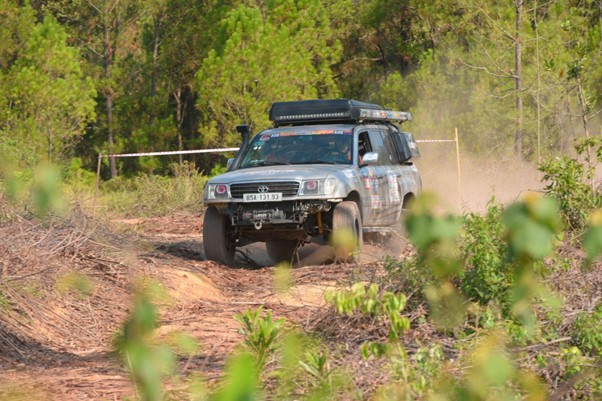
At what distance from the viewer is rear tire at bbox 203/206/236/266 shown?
11781mm

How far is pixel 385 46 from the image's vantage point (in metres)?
37.7

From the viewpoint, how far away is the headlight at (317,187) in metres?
11.2

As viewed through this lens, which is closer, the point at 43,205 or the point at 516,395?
the point at 43,205

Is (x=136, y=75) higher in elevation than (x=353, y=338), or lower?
higher

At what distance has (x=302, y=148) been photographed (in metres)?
12.5

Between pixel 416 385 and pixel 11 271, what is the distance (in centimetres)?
502

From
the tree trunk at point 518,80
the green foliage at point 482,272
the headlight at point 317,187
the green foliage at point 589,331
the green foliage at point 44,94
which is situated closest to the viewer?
the green foliage at point 589,331

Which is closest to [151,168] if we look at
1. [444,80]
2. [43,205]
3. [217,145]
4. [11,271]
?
[217,145]

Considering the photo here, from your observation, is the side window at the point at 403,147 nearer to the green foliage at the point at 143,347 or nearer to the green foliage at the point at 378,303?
the green foliage at the point at 378,303

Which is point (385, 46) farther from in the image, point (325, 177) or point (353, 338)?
point (353, 338)

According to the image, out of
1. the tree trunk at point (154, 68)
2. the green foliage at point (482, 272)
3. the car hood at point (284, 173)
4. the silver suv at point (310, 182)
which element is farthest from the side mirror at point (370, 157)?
the tree trunk at point (154, 68)

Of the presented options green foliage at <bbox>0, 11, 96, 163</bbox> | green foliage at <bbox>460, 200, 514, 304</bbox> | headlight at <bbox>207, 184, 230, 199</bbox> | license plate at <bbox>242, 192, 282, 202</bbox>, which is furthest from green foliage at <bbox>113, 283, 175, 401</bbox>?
green foliage at <bbox>0, 11, 96, 163</bbox>

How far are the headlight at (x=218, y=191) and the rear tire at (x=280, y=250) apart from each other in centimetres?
149

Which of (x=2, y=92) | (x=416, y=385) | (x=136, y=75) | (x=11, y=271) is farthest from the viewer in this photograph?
(x=136, y=75)
